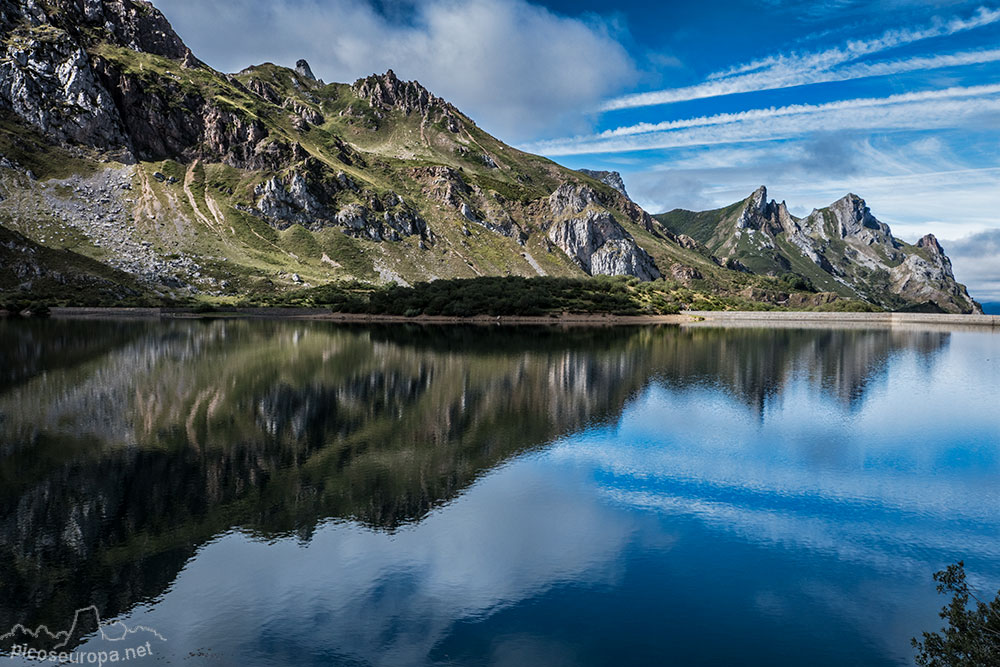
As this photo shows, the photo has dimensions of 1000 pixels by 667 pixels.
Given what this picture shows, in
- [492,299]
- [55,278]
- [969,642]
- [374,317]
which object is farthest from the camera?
[55,278]

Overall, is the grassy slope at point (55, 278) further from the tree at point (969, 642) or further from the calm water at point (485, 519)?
the tree at point (969, 642)

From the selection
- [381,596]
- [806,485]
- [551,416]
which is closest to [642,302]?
[551,416]

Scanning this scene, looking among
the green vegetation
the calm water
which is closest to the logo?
the calm water

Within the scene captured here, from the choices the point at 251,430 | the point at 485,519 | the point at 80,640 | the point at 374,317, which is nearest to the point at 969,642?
the point at 485,519

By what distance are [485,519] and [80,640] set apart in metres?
12.8

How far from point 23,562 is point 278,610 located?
8.46 m

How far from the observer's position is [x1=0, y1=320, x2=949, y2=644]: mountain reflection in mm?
20094

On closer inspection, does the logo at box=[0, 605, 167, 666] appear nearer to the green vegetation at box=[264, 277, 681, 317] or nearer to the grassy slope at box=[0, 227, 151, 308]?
the green vegetation at box=[264, 277, 681, 317]

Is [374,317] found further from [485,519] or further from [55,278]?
[485,519]

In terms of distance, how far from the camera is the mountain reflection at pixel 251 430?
65.9 feet

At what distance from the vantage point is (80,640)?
1496 cm

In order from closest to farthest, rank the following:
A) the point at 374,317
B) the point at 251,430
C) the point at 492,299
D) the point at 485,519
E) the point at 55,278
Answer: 1. the point at 485,519
2. the point at 251,430
3. the point at 492,299
4. the point at 374,317
5. the point at 55,278

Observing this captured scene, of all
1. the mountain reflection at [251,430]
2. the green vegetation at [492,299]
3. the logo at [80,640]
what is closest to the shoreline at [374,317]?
the green vegetation at [492,299]

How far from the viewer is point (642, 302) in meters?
178
